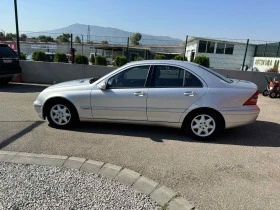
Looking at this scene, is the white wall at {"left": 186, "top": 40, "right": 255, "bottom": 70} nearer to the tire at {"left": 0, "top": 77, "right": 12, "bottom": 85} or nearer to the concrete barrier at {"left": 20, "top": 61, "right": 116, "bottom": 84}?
the concrete barrier at {"left": 20, "top": 61, "right": 116, "bottom": 84}

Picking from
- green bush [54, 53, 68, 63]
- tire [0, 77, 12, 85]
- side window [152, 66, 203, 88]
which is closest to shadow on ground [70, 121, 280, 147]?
side window [152, 66, 203, 88]

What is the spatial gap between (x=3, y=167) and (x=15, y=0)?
11.0 metres

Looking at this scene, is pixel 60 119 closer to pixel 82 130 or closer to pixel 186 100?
pixel 82 130

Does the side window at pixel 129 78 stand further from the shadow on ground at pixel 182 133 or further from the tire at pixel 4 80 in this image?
the tire at pixel 4 80

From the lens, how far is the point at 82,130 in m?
5.70

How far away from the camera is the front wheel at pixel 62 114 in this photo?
224 inches

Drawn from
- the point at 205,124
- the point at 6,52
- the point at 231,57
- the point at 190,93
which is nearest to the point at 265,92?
the point at 205,124

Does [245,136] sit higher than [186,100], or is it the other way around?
[186,100]

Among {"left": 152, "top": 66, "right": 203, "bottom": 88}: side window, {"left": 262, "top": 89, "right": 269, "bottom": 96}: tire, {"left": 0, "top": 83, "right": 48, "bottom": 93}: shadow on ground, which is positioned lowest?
{"left": 0, "top": 83, "right": 48, "bottom": 93}: shadow on ground

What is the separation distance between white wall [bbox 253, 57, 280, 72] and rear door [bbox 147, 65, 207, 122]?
1828cm

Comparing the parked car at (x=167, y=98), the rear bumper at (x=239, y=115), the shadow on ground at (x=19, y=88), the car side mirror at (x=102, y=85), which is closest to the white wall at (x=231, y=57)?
the shadow on ground at (x=19, y=88)

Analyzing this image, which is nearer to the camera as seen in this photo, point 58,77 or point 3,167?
point 3,167

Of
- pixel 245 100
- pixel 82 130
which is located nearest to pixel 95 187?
pixel 82 130

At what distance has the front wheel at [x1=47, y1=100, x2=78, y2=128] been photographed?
5.69 metres
